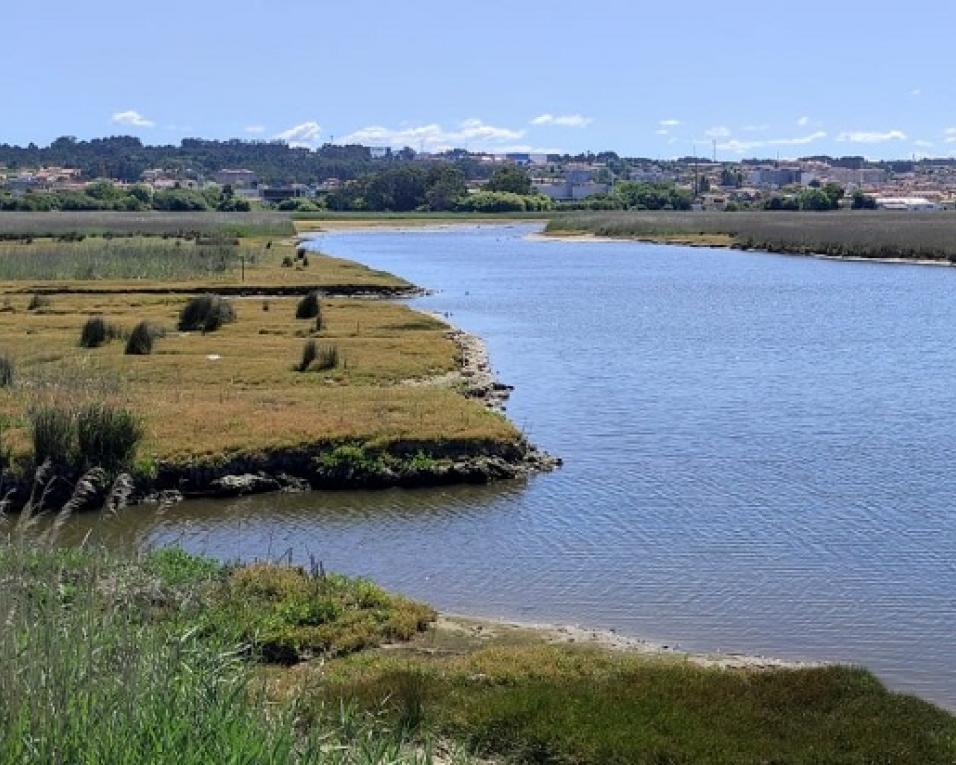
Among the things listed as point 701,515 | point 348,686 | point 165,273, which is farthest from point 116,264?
point 348,686

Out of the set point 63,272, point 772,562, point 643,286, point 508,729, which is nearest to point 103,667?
point 508,729

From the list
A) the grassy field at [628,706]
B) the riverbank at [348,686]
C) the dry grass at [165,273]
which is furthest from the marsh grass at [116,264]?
the grassy field at [628,706]

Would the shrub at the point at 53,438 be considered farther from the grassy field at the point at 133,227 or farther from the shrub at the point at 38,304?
the grassy field at the point at 133,227

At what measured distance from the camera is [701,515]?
21531 millimetres

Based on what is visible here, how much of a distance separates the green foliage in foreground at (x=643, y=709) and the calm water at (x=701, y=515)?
5.88ft

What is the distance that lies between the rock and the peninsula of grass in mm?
64

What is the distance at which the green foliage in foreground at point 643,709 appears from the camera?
11406mm

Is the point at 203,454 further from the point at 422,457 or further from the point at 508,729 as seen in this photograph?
the point at 508,729

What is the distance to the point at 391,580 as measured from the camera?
18.5m

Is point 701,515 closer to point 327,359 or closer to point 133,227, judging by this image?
point 327,359

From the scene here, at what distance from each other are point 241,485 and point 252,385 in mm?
8198

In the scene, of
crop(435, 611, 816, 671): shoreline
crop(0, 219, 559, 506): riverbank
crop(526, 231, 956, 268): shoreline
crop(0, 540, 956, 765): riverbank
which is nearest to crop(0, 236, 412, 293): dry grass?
crop(0, 219, 559, 506): riverbank

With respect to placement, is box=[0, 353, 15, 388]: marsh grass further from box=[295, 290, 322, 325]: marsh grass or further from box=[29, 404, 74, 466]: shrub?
box=[295, 290, 322, 325]: marsh grass

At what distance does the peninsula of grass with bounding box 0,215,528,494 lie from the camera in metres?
23.8
